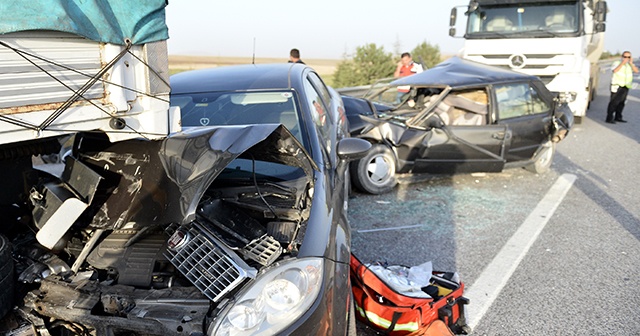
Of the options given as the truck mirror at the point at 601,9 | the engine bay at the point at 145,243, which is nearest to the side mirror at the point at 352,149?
the engine bay at the point at 145,243

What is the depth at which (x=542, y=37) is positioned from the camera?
1177cm

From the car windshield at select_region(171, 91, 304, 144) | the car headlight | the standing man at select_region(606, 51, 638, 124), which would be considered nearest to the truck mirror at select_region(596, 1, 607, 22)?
the standing man at select_region(606, 51, 638, 124)

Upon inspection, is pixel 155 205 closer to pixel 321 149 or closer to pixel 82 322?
pixel 82 322

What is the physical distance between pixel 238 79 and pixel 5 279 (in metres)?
2.60

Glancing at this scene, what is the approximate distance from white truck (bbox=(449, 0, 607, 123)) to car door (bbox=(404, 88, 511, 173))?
16.4 feet

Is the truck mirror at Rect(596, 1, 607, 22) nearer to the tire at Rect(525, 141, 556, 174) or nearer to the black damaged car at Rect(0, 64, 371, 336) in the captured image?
the tire at Rect(525, 141, 556, 174)

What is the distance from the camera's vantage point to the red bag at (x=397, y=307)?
3.33 m

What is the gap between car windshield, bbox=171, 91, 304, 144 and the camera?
412 centimetres

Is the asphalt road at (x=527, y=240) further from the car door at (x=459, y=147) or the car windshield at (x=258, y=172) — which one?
the car windshield at (x=258, y=172)

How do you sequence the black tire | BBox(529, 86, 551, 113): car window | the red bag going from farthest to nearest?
BBox(529, 86, 551, 113): car window
the red bag
the black tire

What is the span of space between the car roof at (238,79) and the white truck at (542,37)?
8242 mm

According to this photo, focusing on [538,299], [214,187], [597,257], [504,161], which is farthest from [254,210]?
[504,161]

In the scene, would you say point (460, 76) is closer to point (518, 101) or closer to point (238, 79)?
point (518, 101)

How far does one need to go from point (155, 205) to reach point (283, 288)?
805 millimetres
